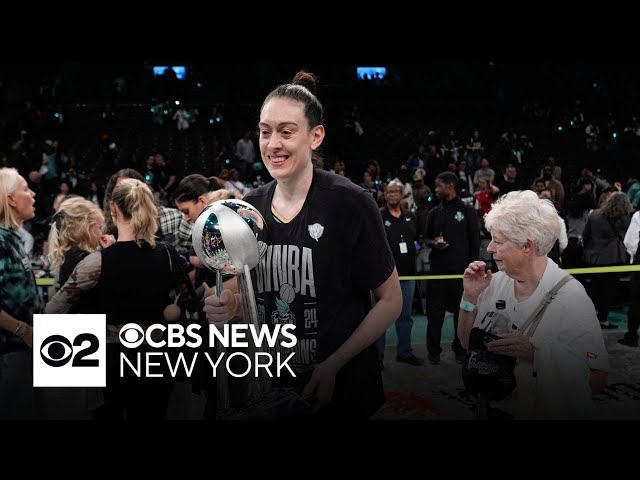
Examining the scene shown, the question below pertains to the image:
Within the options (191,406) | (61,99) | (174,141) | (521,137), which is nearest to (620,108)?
(521,137)

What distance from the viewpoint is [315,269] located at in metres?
1.87

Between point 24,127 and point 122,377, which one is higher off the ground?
point 24,127

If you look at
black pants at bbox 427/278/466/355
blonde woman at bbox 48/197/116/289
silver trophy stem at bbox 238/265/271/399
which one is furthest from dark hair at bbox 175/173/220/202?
silver trophy stem at bbox 238/265/271/399

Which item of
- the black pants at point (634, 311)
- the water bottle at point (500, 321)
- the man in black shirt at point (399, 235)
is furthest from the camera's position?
the man in black shirt at point (399, 235)

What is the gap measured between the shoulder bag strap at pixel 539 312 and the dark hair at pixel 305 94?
92cm

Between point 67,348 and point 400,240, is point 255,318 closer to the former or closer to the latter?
point 67,348

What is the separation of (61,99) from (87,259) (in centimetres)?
1469

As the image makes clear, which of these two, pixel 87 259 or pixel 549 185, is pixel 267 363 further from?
pixel 549 185

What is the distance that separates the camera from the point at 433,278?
14.9ft

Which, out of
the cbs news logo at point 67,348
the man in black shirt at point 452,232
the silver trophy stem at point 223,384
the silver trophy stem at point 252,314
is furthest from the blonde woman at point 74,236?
the man in black shirt at point 452,232

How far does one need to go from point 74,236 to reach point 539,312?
2.25 meters

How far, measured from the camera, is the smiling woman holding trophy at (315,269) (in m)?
1.87

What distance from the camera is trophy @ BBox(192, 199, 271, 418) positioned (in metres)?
1.77

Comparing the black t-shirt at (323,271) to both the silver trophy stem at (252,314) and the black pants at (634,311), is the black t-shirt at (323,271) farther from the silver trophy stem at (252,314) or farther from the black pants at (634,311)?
the black pants at (634,311)
